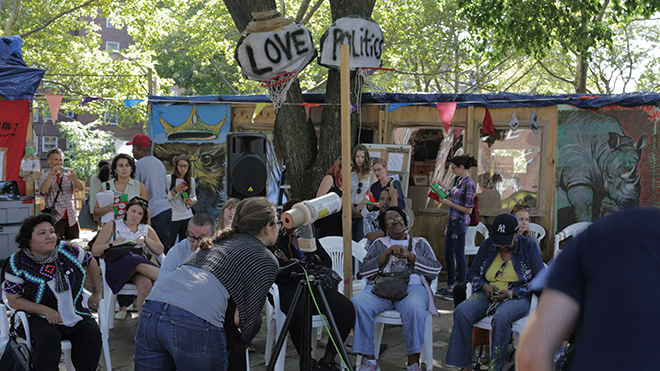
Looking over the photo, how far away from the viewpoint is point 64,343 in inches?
167

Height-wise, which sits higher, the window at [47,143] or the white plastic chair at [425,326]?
the window at [47,143]

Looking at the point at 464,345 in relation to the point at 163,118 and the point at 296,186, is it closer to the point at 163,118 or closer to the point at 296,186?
the point at 296,186

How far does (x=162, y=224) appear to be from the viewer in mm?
7113

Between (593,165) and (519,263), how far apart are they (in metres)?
4.57

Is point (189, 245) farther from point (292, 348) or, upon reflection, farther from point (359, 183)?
point (359, 183)

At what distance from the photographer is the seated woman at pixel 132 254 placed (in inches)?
214

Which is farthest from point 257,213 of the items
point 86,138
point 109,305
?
point 86,138

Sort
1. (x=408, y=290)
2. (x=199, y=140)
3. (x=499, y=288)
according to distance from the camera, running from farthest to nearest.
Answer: (x=199, y=140)
(x=408, y=290)
(x=499, y=288)

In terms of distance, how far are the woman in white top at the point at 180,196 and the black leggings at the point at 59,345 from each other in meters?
2.91

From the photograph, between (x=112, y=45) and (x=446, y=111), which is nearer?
(x=446, y=111)

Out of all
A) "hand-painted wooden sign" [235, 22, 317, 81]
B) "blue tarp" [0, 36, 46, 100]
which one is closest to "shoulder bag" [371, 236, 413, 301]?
"hand-painted wooden sign" [235, 22, 317, 81]

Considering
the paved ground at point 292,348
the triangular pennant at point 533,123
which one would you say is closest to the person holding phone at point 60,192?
the paved ground at point 292,348

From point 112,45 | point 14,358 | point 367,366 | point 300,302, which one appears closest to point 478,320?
point 367,366

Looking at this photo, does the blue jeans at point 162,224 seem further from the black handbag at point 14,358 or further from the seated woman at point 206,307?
the seated woman at point 206,307
